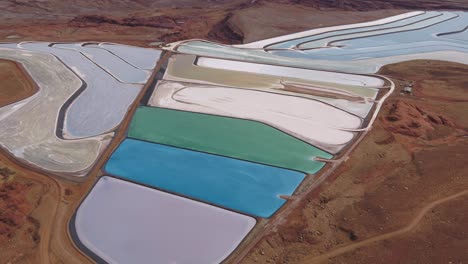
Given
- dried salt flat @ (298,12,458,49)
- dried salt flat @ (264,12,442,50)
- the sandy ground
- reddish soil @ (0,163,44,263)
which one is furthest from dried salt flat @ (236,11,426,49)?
reddish soil @ (0,163,44,263)

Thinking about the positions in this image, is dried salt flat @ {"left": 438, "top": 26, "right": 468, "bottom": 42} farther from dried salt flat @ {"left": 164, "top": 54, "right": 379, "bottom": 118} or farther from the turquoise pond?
the turquoise pond

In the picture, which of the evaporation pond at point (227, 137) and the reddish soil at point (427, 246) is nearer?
the reddish soil at point (427, 246)

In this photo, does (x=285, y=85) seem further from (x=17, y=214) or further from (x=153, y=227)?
(x=17, y=214)

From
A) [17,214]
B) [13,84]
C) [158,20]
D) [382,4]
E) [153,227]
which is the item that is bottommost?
[153,227]

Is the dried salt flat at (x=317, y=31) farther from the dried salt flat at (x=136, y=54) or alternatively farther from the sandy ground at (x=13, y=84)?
the sandy ground at (x=13, y=84)

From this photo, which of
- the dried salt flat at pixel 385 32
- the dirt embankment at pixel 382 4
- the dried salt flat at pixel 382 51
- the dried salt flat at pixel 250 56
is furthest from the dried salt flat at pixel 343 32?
the dirt embankment at pixel 382 4

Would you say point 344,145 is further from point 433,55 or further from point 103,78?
point 433,55

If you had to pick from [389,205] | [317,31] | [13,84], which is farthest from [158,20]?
[389,205]

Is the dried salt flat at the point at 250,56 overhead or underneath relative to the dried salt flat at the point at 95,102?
overhead
